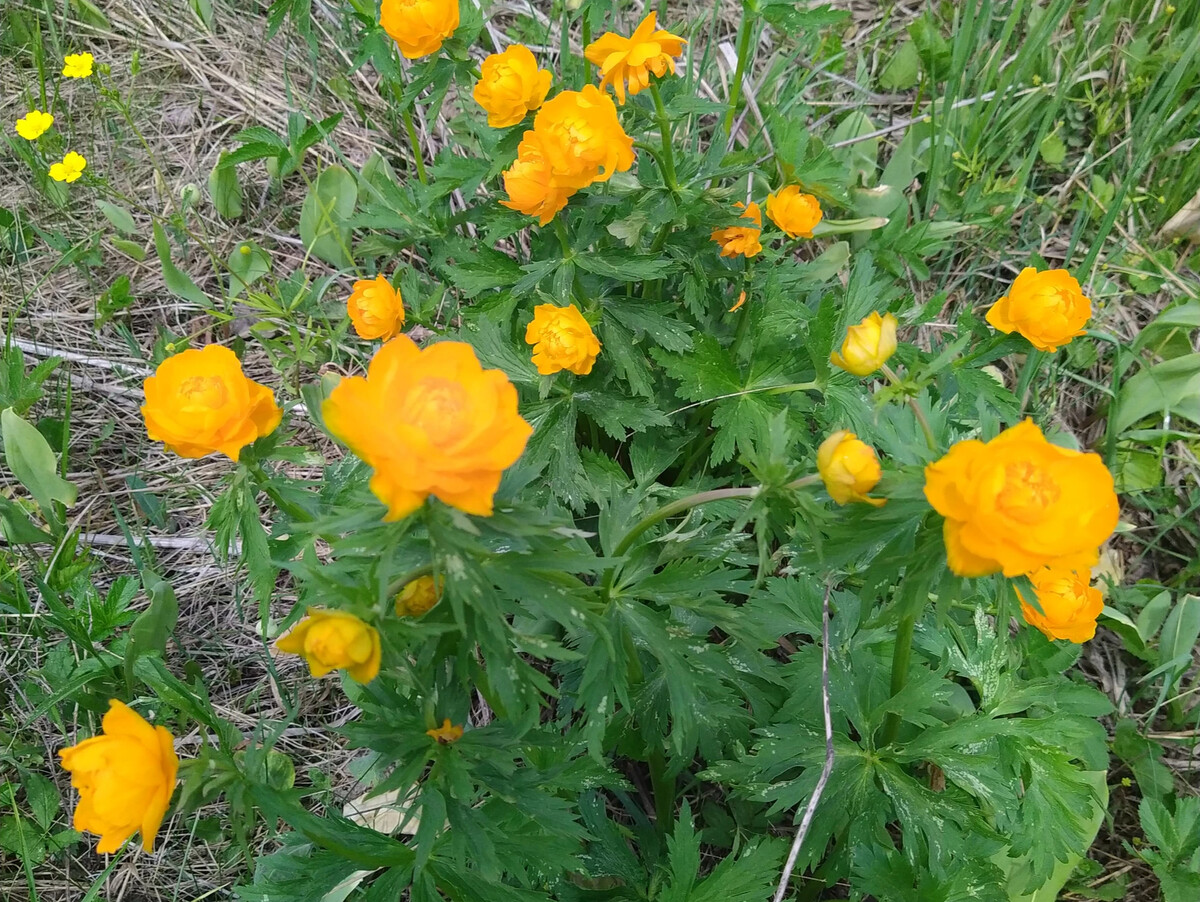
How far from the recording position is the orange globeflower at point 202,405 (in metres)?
1.08

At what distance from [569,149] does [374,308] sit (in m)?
0.58

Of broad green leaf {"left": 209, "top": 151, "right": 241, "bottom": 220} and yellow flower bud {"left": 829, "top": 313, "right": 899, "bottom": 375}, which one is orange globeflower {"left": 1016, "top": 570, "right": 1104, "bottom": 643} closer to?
yellow flower bud {"left": 829, "top": 313, "right": 899, "bottom": 375}

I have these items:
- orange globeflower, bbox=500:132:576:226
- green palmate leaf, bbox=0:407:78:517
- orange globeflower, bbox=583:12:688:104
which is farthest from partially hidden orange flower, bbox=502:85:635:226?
green palmate leaf, bbox=0:407:78:517

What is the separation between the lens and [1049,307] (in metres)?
1.33

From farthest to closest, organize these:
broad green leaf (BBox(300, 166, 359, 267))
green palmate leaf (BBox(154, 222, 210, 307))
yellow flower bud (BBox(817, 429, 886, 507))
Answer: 1. broad green leaf (BBox(300, 166, 359, 267))
2. green palmate leaf (BBox(154, 222, 210, 307))
3. yellow flower bud (BBox(817, 429, 886, 507))

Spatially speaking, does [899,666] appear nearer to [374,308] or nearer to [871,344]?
[871,344]

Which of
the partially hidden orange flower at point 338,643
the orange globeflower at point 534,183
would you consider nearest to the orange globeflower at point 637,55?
the orange globeflower at point 534,183

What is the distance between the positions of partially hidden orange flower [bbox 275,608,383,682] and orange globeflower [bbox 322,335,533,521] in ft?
0.47

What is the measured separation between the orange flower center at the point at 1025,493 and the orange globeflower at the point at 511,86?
1051 mm

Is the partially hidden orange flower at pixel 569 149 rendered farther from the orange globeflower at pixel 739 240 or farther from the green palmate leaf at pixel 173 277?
the green palmate leaf at pixel 173 277

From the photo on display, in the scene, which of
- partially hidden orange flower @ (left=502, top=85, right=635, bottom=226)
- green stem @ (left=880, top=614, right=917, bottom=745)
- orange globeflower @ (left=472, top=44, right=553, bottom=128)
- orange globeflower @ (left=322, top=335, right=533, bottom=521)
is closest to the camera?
orange globeflower @ (left=322, top=335, right=533, bottom=521)

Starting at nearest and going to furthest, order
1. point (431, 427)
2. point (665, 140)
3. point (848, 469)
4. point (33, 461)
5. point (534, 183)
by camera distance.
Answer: point (431, 427), point (848, 469), point (534, 183), point (665, 140), point (33, 461)

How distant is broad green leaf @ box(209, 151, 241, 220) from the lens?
231cm

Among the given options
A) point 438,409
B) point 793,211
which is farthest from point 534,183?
point 438,409
